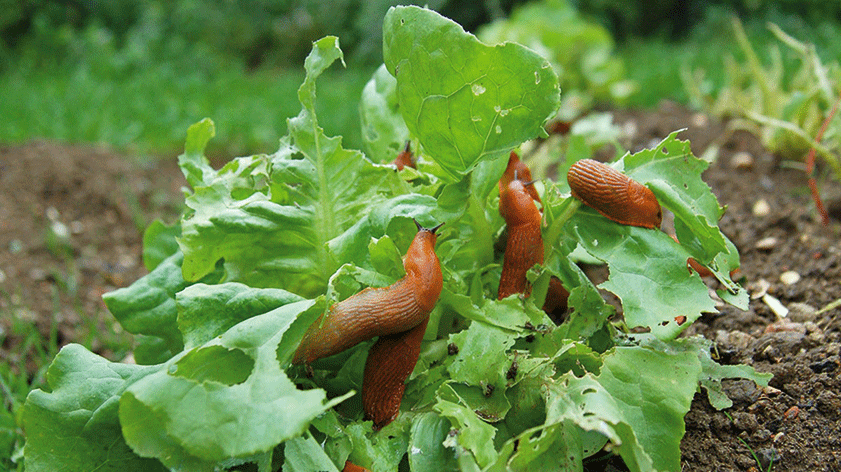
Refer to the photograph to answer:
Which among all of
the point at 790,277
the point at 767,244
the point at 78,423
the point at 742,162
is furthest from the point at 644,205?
the point at 742,162

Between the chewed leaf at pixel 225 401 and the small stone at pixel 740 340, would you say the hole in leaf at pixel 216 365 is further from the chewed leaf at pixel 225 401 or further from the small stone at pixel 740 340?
the small stone at pixel 740 340

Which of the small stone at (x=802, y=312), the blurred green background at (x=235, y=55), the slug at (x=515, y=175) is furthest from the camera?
the blurred green background at (x=235, y=55)

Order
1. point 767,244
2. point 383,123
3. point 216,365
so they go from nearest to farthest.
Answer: point 216,365 → point 383,123 → point 767,244

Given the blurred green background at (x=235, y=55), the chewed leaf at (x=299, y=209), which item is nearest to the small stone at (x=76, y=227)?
the blurred green background at (x=235, y=55)

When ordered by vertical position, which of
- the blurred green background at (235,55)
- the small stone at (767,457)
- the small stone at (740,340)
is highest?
the small stone at (767,457)

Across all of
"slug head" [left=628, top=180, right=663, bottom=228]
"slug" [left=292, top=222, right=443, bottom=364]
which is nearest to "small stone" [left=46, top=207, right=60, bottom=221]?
"slug" [left=292, top=222, right=443, bottom=364]

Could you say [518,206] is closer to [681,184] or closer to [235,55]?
[681,184]
